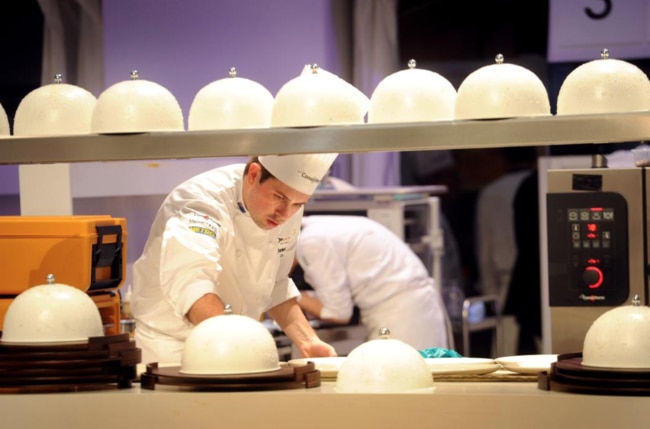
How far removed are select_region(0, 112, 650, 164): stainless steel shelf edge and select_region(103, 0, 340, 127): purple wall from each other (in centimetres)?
420

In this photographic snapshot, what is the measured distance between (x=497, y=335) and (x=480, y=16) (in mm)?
2749

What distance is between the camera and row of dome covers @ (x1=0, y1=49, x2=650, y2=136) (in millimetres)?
1968

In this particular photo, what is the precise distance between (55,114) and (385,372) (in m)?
0.87

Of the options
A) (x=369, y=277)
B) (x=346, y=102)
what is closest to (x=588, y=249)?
(x=346, y=102)

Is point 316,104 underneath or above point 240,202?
above

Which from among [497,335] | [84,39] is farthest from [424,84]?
[84,39]

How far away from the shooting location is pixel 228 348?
6.39 feet

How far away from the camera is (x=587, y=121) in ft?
6.32

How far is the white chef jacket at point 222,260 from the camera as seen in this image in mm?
3092

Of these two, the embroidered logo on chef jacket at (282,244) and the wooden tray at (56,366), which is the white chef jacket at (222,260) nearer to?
the embroidered logo on chef jacket at (282,244)

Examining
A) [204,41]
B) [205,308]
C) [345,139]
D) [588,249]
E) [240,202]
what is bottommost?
[205,308]

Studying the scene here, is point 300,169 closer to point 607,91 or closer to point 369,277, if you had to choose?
point 607,91

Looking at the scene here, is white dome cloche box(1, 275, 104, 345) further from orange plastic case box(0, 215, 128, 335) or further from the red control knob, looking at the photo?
the red control knob

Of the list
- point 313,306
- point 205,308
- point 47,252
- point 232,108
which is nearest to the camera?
point 232,108
